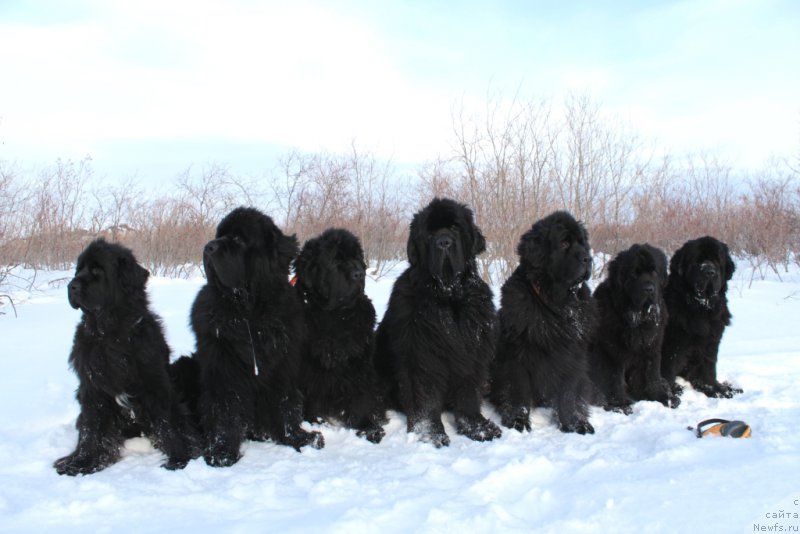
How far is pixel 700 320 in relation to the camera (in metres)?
4.88

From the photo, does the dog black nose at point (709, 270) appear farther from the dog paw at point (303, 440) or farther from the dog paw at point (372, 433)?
the dog paw at point (303, 440)

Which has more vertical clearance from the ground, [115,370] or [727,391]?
[115,370]

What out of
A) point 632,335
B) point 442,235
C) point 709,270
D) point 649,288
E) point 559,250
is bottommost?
point 632,335

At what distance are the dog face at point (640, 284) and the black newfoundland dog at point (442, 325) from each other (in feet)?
4.24

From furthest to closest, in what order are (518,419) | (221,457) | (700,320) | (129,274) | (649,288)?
(700,320) → (649,288) → (518,419) → (129,274) → (221,457)

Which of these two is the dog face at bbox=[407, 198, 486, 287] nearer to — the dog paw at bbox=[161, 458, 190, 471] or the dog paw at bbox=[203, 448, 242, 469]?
the dog paw at bbox=[203, 448, 242, 469]

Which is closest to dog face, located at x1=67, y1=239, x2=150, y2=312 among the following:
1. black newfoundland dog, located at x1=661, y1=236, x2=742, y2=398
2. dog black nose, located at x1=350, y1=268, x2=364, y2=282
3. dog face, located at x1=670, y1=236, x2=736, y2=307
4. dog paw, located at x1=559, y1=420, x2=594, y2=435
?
dog black nose, located at x1=350, y1=268, x2=364, y2=282

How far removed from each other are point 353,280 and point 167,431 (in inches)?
62.7

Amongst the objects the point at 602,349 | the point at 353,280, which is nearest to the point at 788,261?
the point at 602,349

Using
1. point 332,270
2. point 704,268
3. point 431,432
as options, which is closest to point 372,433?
point 431,432

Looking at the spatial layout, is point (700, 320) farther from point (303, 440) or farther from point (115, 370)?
point (115, 370)

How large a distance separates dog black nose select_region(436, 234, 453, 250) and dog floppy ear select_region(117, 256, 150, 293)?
205cm

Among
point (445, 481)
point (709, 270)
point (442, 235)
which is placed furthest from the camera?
point (709, 270)

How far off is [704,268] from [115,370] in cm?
475
